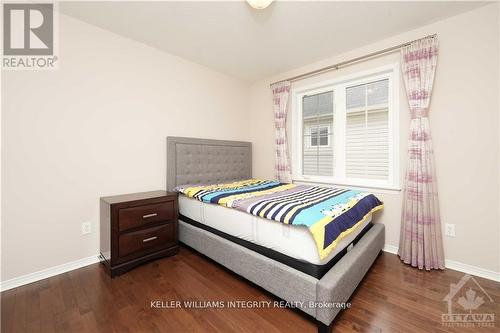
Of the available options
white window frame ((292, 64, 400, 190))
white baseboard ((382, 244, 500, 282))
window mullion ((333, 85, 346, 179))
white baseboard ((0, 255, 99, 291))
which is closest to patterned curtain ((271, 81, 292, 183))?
white window frame ((292, 64, 400, 190))

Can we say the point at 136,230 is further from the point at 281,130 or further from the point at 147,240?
the point at 281,130

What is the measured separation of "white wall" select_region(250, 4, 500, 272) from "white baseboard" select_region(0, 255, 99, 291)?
3752 mm

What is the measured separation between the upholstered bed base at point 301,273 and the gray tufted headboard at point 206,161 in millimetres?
998

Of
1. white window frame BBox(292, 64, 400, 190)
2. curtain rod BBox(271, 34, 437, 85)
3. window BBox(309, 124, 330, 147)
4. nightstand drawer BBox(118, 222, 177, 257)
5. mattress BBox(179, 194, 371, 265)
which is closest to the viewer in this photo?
mattress BBox(179, 194, 371, 265)

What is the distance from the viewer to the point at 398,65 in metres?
2.46

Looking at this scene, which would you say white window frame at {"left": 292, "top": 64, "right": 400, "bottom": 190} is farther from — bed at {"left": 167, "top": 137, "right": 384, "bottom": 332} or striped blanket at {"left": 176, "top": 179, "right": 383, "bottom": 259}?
bed at {"left": 167, "top": 137, "right": 384, "bottom": 332}

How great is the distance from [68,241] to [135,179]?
865 millimetres

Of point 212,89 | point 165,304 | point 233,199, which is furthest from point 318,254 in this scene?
point 212,89

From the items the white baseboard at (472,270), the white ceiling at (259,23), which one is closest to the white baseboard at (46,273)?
the white ceiling at (259,23)

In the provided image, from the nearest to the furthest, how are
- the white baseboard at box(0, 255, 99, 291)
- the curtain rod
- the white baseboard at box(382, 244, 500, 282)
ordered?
the white baseboard at box(0, 255, 99, 291) → the white baseboard at box(382, 244, 500, 282) → the curtain rod

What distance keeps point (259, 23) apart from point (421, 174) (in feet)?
7.58

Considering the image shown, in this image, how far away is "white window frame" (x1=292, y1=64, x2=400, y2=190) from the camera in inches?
99.0

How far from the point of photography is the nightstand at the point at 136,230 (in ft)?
6.59

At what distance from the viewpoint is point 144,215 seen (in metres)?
2.19
